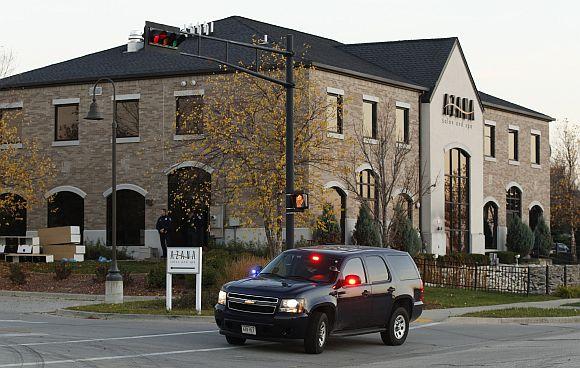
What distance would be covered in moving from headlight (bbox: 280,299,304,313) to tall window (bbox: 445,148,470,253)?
3366 cm

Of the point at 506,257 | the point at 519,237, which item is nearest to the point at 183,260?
the point at 506,257

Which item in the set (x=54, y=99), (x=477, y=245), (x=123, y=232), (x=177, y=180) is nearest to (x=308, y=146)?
(x=177, y=180)

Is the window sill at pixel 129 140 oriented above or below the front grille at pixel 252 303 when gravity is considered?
above

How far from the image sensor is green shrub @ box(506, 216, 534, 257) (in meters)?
54.0

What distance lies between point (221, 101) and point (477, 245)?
19752 millimetres

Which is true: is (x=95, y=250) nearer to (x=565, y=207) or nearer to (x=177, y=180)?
(x=177, y=180)

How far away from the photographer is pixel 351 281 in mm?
17469

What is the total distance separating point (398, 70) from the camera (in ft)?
162

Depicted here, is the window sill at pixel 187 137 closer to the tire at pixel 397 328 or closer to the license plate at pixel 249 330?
the tire at pixel 397 328

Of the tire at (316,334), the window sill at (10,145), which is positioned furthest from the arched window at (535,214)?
the tire at (316,334)

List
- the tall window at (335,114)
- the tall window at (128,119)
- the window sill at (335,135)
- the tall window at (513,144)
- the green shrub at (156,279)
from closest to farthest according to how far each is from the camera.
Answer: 1. the green shrub at (156,279)
2. the tall window at (335,114)
3. the window sill at (335,135)
4. the tall window at (128,119)
5. the tall window at (513,144)

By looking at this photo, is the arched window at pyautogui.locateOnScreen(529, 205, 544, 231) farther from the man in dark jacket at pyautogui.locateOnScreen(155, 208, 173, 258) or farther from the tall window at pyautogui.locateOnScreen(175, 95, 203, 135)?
the man in dark jacket at pyautogui.locateOnScreen(155, 208, 173, 258)

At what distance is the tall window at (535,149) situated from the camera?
2319 inches

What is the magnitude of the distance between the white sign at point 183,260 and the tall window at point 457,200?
88.6 feet
